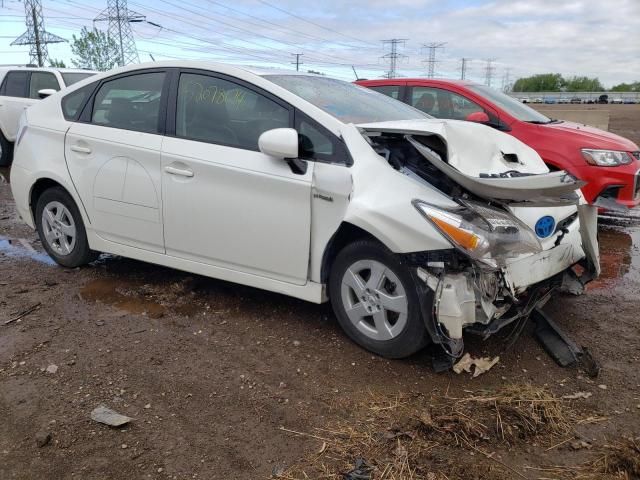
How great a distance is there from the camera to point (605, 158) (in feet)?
20.3

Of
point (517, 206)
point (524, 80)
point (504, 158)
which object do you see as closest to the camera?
point (517, 206)

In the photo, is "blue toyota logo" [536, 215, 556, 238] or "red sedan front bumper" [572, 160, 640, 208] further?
"red sedan front bumper" [572, 160, 640, 208]

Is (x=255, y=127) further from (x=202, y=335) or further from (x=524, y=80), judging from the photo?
(x=524, y=80)

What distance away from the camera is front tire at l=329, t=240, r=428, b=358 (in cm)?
328

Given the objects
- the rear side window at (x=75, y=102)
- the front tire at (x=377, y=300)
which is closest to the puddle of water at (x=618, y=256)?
the front tire at (x=377, y=300)

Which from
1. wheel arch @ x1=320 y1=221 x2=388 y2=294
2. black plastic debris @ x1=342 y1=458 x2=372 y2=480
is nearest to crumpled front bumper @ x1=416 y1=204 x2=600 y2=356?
wheel arch @ x1=320 y1=221 x2=388 y2=294

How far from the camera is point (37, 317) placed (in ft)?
13.6

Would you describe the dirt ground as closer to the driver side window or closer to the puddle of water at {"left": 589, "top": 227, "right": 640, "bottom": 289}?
the puddle of water at {"left": 589, "top": 227, "right": 640, "bottom": 289}

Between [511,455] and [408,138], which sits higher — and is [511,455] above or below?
below

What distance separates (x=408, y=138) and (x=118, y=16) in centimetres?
4898

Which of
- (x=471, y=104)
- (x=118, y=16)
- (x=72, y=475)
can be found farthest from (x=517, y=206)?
(x=118, y=16)

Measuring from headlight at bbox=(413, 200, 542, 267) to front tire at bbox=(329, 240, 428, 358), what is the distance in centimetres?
34

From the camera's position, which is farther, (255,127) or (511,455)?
(255,127)

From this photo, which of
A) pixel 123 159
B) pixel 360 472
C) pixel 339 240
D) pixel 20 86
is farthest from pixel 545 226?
pixel 20 86
